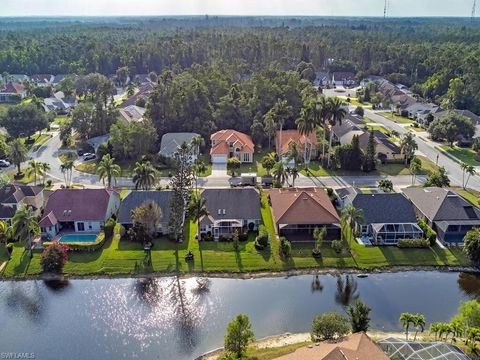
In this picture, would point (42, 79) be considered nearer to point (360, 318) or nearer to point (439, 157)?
point (439, 157)

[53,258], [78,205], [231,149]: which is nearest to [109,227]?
[78,205]

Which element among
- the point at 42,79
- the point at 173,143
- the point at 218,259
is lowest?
the point at 218,259

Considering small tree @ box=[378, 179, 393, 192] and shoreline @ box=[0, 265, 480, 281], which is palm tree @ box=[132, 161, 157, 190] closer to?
shoreline @ box=[0, 265, 480, 281]

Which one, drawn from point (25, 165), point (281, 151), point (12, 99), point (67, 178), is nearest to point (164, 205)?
point (67, 178)

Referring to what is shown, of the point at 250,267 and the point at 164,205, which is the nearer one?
the point at 250,267

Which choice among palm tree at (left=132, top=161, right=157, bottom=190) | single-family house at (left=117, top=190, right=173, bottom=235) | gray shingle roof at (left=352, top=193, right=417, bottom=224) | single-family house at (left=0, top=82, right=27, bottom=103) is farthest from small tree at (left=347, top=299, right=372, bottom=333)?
single-family house at (left=0, top=82, right=27, bottom=103)

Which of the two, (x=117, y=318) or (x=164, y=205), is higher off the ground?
(x=164, y=205)

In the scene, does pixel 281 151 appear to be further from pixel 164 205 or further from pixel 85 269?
pixel 85 269
